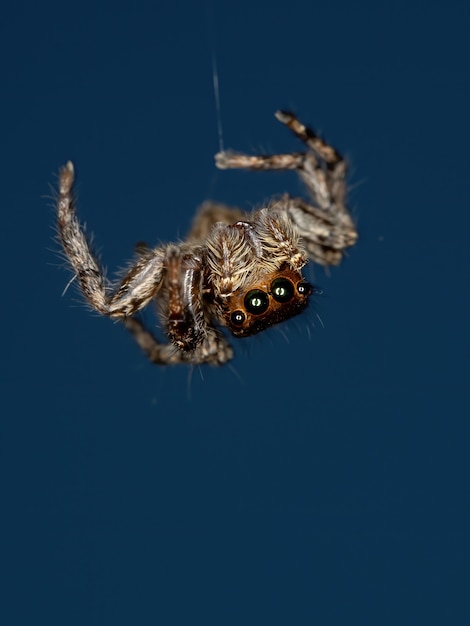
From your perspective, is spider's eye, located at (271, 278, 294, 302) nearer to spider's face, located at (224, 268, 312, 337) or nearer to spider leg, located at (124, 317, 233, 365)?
spider's face, located at (224, 268, 312, 337)

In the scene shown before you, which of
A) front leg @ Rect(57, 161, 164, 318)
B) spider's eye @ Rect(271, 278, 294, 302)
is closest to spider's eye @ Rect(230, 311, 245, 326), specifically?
spider's eye @ Rect(271, 278, 294, 302)

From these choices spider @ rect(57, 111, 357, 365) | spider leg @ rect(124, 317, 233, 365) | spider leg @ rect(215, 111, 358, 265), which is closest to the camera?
spider @ rect(57, 111, 357, 365)

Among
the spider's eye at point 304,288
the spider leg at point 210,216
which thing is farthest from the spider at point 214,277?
the spider leg at point 210,216

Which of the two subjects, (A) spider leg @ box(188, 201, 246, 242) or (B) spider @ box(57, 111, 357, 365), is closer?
(B) spider @ box(57, 111, 357, 365)

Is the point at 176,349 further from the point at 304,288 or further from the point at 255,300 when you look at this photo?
the point at 304,288

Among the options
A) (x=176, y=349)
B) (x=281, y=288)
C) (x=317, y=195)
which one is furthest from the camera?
(x=317, y=195)

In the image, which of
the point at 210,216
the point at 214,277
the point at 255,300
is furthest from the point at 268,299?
the point at 210,216

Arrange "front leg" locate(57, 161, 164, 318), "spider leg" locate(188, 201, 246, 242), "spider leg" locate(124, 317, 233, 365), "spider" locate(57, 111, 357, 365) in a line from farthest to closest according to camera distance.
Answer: "spider leg" locate(188, 201, 246, 242), "spider leg" locate(124, 317, 233, 365), "front leg" locate(57, 161, 164, 318), "spider" locate(57, 111, 357, 365)
